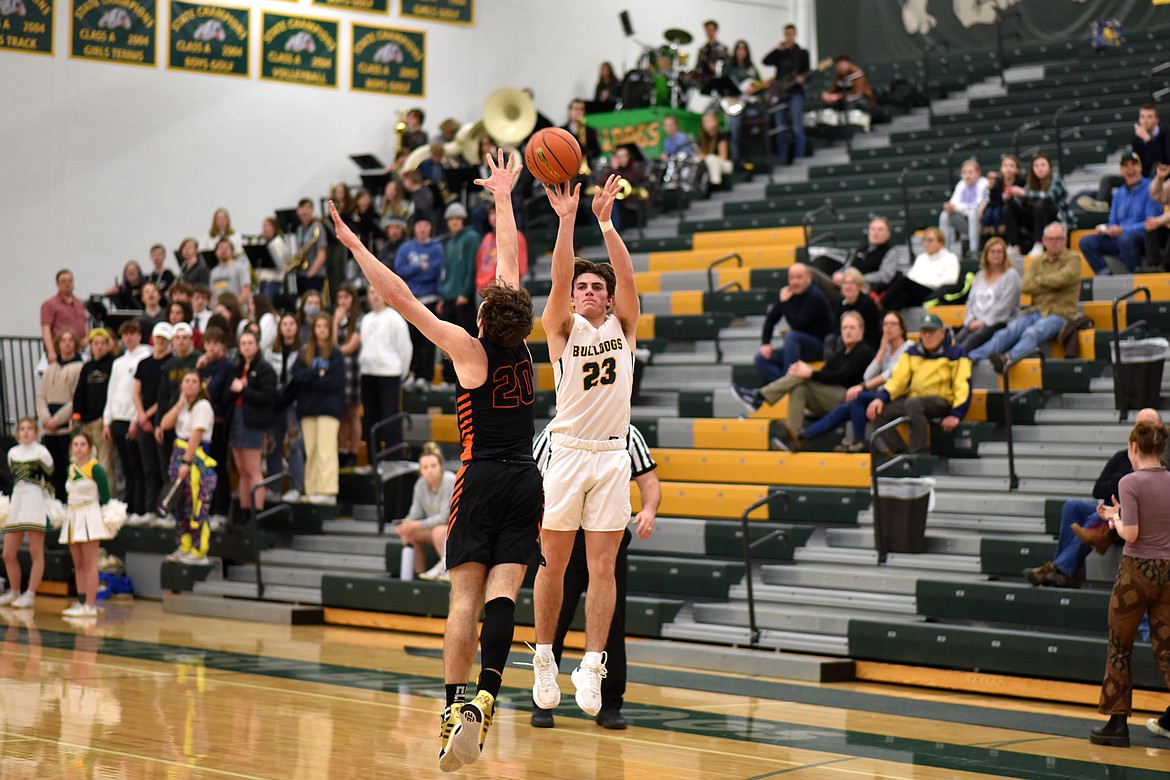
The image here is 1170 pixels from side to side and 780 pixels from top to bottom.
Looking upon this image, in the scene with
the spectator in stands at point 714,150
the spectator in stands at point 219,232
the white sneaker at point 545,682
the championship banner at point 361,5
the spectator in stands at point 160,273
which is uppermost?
the championship banner at point 361,5

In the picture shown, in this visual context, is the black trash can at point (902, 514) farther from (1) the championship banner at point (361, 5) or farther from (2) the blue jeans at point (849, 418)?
(1) the championship banner at point (361, 5)

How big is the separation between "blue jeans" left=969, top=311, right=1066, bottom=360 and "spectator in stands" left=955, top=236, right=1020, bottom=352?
8cm

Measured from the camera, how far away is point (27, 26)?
65.0 ft

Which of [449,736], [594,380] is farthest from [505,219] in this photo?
[449,736]

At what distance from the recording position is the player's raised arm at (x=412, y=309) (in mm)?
5520

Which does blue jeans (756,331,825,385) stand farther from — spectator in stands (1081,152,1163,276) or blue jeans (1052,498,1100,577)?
blue jeans (1052,498,1100,577)

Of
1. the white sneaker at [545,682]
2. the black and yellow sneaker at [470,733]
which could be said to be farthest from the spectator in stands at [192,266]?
the black and yellow sneaker at [470,733]

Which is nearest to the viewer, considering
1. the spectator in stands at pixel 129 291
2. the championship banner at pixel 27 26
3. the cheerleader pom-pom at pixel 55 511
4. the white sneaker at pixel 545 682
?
the white sneaker at pixel 545 682

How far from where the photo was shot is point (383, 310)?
1402 centimetres

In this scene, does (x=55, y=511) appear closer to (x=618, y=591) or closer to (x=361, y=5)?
(x=618, y=591)

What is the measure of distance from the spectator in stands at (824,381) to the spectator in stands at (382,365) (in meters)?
3.95

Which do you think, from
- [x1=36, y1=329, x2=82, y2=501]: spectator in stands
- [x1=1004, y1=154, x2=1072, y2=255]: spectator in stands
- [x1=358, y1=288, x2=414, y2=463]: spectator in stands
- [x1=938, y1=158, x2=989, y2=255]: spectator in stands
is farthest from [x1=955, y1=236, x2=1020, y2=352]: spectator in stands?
[x1=36, y1=329, x2=82, y2=501]: spectator in stands

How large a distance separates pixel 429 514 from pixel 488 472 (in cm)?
634

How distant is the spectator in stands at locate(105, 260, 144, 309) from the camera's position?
17.6 m
